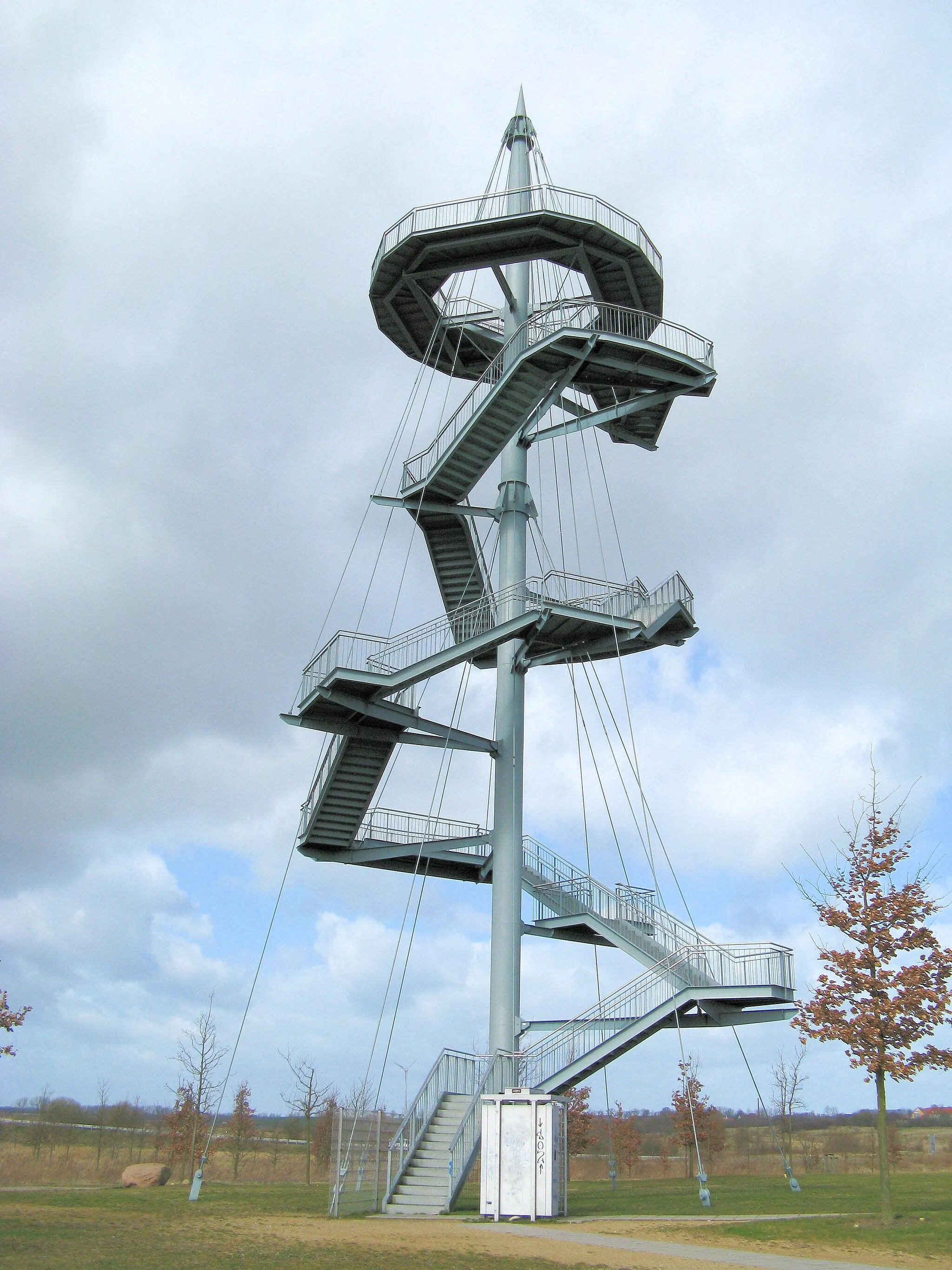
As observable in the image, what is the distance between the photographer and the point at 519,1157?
877 inches

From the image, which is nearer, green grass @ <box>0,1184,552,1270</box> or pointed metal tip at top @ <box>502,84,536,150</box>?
green grass @ <box>0,1184,552,1270</box>

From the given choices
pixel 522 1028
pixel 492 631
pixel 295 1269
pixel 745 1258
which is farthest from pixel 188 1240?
pixel 492 631

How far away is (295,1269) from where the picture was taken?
46.2 feet

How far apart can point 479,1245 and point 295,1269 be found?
395 centimetres

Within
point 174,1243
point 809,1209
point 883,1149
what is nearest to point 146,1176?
point 809,1209

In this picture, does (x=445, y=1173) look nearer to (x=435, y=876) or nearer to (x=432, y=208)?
(x=435, y=876)

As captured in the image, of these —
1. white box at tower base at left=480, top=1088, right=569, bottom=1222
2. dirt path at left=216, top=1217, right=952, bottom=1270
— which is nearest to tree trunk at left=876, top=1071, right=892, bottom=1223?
dirt path at left=216, top=1217, right=952, bottom=1270

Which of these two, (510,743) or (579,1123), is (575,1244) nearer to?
(510,743)

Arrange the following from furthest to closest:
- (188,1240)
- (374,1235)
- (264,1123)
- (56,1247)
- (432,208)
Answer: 1. (264,1123)
2. (432,208)
3. (374,1235)
4. (188,1240)
5. (56,1247)

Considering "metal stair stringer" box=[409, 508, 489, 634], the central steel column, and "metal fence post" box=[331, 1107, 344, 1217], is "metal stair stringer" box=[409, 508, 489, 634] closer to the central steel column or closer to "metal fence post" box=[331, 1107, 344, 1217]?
the central steel column

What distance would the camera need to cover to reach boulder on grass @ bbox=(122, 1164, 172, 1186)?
34062mm

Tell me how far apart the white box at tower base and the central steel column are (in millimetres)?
4287

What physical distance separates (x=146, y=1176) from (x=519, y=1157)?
16705 mm

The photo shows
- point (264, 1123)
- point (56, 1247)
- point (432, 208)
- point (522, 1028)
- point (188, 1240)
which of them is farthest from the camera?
point (264, 1123)
